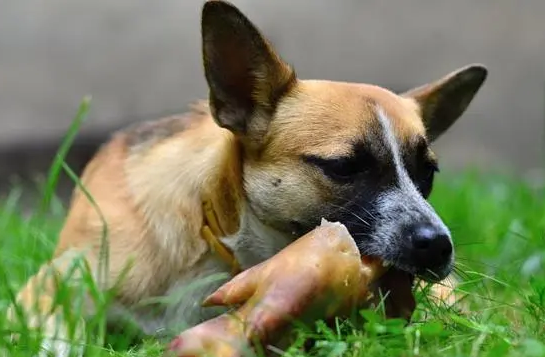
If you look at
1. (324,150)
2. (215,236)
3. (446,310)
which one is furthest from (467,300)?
(215,236)

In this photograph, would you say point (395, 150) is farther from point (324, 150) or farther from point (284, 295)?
point (284, 295)

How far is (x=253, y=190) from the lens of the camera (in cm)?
296

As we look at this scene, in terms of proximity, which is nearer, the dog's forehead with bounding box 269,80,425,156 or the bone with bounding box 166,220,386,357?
the bone with bounding box 166,220,386,357

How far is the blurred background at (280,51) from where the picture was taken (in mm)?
7242

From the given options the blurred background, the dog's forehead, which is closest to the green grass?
the dog's forehead

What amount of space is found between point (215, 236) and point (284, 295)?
0.75 metres

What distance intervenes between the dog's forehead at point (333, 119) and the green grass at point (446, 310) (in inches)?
18.0

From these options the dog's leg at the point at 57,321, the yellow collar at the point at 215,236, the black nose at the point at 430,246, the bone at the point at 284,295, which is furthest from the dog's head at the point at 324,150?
the dog's leg at the point at 57,321

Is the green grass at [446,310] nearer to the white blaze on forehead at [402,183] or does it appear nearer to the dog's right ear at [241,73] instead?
the white blaze on forehead at [402,183]

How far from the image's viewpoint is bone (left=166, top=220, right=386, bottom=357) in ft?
7.36

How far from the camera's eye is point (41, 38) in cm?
730

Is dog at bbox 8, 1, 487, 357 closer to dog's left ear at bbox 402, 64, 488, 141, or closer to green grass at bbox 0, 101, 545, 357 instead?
green grass at bbox 0, 101, 545, 357

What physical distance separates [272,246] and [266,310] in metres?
0.71

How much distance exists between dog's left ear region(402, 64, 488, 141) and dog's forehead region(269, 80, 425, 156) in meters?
0.42
